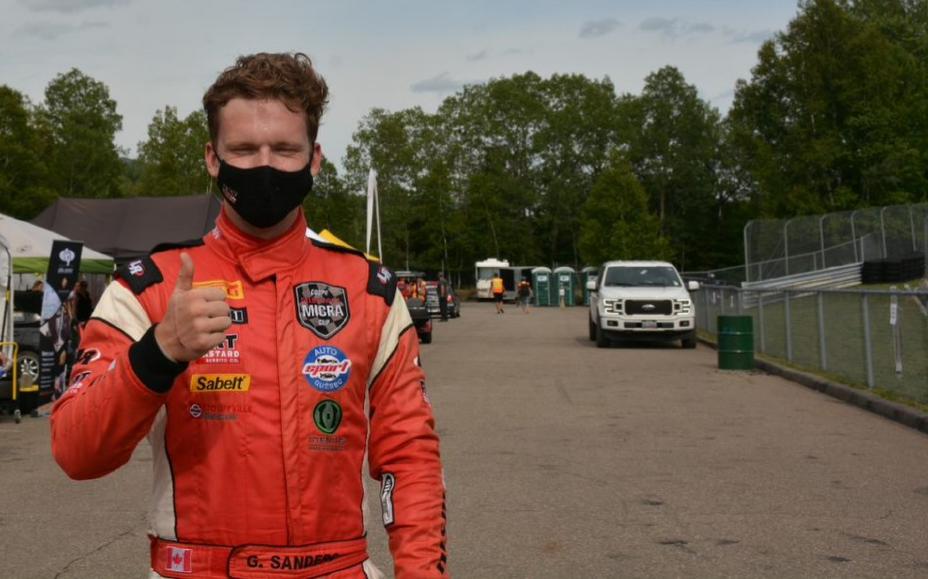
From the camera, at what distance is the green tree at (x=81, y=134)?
7700 cm

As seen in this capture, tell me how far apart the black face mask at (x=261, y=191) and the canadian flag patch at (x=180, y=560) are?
0.66 meters

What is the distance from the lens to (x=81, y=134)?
7775 centimetres

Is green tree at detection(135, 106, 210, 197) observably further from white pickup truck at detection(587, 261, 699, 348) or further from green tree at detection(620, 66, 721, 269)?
white pickup truck at detection(587, 261, 699, 348)

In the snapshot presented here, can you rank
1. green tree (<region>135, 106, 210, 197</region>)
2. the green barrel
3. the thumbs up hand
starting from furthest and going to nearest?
green tree (<region>135, 106, 210, 197</region>) → the green barrel → the thumbs up hand

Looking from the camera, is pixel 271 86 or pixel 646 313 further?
pixel 646 313

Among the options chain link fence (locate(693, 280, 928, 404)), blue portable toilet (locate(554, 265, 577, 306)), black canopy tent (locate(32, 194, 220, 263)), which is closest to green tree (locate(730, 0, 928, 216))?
blue portable toilet (locate(554, 265, 577, 306))

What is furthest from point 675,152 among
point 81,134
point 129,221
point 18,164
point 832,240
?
point 129,221

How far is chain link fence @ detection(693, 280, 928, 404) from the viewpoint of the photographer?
13336 mm

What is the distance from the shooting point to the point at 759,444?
10711mm

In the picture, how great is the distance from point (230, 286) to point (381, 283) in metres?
0.34

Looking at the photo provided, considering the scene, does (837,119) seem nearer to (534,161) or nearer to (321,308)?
(534,161)

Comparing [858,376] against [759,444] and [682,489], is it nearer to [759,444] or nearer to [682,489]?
[759,444]

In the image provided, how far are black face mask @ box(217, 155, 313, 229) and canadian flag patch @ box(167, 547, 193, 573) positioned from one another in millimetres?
662

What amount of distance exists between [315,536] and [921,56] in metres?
77.8
